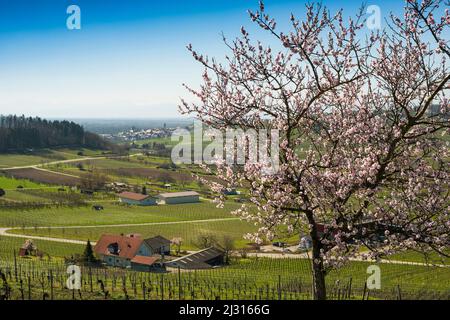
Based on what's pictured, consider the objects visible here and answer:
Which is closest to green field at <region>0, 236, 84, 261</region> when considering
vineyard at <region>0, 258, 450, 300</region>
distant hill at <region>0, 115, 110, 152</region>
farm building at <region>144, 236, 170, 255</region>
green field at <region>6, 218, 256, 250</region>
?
green field at <region>6, 218, 256, 250</region>

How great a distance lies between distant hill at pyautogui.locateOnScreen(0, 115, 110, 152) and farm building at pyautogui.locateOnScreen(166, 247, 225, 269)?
113m

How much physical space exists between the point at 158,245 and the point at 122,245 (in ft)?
13.9

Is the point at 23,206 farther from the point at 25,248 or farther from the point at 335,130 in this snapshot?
the point at 335,130

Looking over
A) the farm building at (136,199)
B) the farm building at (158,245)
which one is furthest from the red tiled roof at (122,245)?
the farm building at (136,199)

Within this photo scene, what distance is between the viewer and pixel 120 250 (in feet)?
160

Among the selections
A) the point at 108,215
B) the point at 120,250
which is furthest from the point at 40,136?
the point at 120,250

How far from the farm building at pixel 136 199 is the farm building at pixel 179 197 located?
2214 millimetres

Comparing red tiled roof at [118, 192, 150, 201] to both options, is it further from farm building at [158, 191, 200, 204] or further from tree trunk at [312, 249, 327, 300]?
tree trunk at [312, 249, 327, 300]

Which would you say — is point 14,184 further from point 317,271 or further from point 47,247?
point 317,271

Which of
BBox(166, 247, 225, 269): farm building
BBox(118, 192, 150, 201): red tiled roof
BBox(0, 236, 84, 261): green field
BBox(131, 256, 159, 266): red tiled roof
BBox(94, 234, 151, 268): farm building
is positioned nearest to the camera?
BBox(131, 256, 159, 266): red tiled roof

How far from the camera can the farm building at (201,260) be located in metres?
46.5

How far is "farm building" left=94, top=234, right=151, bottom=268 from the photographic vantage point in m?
48.0

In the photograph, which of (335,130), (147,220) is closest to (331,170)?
(335,130)

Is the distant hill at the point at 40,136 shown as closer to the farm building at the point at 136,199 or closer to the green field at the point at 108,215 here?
the farm building at the point at 136,199
